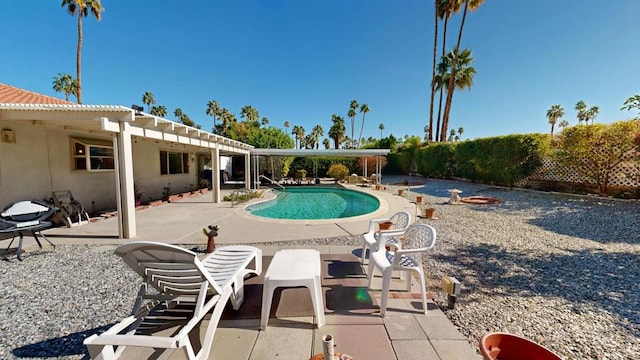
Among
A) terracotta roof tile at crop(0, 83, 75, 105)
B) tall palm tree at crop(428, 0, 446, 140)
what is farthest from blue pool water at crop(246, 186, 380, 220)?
tall palm tree at crop(428, 0, 446, 140)

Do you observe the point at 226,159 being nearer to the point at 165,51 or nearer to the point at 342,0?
the point at 165,51

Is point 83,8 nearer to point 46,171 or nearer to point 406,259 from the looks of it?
point 46,171

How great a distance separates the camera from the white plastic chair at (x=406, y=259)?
2679mm

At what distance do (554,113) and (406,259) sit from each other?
56.7m

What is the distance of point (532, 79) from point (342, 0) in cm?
1148

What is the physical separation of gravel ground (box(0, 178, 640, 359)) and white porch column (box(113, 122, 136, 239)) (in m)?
0.77

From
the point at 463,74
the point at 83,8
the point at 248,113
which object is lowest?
the point at 463,74

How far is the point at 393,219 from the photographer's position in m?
4.38

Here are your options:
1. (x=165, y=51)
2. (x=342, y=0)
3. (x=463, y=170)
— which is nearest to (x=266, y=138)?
(x=165, y=51)

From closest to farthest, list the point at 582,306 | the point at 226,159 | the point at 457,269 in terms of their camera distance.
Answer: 1. the point at 582,306
2. the point at 457,269
3. the point at 226,159

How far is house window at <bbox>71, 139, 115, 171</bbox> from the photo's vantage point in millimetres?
7625

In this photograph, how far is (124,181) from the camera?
559 cm

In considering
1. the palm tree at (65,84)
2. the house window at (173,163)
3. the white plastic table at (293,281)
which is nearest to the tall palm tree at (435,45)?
the house window at (173,163)

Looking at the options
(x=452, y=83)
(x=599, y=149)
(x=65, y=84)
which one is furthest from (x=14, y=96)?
(x=65, y=84)
